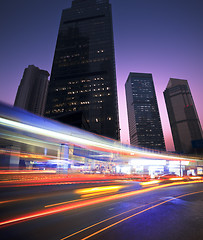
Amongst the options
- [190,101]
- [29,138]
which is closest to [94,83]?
[29,138]

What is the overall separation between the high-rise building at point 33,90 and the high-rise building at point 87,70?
74.9m

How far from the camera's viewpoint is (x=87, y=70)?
9038 centimetres

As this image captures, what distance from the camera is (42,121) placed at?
39.0 feet

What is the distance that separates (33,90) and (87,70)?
10182 centimetres

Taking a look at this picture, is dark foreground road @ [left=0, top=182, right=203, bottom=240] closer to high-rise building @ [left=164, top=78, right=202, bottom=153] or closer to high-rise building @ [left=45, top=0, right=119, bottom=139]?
high-rise building @ [left=45, top=0, right=119, bottom=139]

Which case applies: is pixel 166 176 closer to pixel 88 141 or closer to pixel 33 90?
pixel 88 141

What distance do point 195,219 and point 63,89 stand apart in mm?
89233

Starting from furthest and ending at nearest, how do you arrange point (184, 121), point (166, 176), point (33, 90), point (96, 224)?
point (184, 121), point (33, 90), point (166, 176), point (96, 224)

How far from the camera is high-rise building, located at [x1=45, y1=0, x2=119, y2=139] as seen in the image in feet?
253

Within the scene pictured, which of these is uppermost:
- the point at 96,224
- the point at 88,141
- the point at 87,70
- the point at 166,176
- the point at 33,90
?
the point at 33,90

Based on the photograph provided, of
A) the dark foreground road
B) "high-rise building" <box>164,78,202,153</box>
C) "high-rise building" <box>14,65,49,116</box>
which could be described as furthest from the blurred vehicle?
"high-rise building" <box>164,78,202,153</box>

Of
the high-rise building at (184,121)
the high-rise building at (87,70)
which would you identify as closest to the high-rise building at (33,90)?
the high-rise building at (87,70)

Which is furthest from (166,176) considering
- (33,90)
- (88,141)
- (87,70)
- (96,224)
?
(33,90)

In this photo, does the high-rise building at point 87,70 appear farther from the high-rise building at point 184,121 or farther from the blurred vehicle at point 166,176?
the high-rise building at point 184,121
